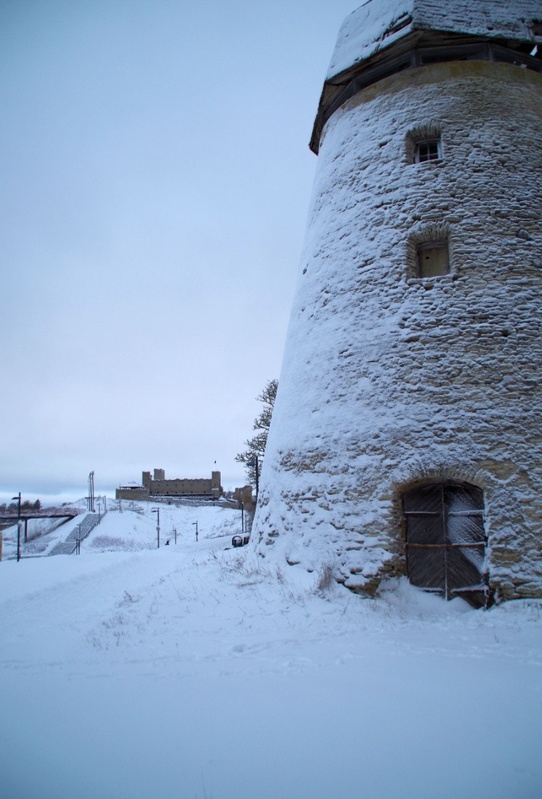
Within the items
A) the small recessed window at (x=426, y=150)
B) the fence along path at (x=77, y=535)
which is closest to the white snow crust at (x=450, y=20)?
the small recessed window at (x=426, y=150)

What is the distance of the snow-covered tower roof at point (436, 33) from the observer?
9.91m

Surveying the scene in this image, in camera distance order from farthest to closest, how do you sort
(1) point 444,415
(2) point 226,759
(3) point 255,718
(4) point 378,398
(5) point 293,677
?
(4) point 378,398 → (1) point 444,415 → (5) point 293,677 → (3) point 255,718 → (2) point 226,759

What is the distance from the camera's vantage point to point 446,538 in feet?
23.9

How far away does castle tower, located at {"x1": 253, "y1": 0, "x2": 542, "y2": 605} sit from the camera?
710 centimetres

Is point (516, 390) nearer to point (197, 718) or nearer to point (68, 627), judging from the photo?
point (197, 718)

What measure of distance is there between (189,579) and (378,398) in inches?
228

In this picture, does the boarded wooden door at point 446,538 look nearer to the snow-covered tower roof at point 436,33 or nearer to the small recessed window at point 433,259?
the small recessed window at point 433,259

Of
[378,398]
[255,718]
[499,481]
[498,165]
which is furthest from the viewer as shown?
[498,165]

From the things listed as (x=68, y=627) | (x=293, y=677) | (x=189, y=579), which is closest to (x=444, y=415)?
(x=293, y=677)

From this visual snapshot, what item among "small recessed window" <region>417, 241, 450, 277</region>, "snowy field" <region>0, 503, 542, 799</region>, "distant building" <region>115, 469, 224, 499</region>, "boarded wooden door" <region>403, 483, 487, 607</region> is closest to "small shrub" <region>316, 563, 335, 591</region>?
"snowy field" <region>0, 503, 542, 799</region>

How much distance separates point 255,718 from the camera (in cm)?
376

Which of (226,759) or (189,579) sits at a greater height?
(226,759)

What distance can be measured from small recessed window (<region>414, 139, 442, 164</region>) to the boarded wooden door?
22.0 ft

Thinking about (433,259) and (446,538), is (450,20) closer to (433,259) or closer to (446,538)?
(433,259)
